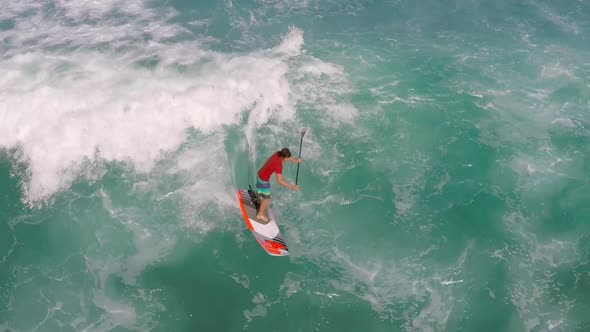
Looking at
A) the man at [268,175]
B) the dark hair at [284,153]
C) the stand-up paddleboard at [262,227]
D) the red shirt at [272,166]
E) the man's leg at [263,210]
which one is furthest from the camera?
the man's leg at [263,210]

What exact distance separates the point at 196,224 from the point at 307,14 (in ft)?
70.5

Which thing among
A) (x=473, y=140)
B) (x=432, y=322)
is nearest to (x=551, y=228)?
(x=473, y=140)

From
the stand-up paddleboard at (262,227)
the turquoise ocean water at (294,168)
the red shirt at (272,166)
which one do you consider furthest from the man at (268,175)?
the turquoise ocean water at (294,168)

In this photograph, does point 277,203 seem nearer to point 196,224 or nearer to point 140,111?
point 196,224

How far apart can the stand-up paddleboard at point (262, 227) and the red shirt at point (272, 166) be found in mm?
1929

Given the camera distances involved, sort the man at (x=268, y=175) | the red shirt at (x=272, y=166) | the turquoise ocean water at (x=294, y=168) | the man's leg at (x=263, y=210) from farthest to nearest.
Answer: the man's leg at (x=263, y=210)
the turquoise ocean water at (x=294, y=168)
the red shirt at (x=272, y=166)
the man at (x=268, y=175)

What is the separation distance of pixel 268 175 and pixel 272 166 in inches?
22.0

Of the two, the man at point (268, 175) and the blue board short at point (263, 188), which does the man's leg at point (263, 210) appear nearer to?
the man at point (268, 175)

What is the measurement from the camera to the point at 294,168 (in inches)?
940

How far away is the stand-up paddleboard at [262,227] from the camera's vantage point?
19.0 meters

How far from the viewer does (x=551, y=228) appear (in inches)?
838

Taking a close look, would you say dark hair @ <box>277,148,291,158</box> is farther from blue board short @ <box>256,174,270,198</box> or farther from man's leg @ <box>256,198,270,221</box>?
man's leg @ <box>256,198,270,221</box>

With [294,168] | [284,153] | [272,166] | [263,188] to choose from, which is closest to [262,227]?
[263,188]

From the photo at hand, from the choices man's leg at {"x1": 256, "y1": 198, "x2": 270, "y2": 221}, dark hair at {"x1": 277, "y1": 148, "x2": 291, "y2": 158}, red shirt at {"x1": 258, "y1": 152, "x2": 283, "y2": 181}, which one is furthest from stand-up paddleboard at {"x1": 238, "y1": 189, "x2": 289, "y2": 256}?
dark hair at {"x1": 277, "y1": 148, "x2": 291, "y2": 158}
